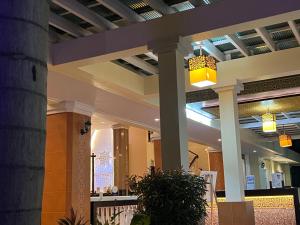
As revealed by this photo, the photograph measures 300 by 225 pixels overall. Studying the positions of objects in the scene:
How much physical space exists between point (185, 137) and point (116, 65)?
2471 millimetres

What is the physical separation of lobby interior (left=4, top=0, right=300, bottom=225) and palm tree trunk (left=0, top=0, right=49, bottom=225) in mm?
3463

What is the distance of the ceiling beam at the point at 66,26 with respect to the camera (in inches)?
192

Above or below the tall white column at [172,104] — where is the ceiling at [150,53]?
above

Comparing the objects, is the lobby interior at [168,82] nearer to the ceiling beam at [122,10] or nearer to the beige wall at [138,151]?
the ceiling beam at [122,10]

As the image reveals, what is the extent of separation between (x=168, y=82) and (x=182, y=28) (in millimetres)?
623

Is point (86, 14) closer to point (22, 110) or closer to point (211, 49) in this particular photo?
point (211, 49)

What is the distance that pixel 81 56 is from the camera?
517 cm

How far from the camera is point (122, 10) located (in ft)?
15.5

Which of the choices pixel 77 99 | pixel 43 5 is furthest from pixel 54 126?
pixel 43 5

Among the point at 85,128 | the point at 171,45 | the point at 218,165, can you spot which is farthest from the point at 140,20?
the point at 218,165

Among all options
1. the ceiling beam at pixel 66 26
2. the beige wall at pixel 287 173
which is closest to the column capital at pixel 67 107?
the ceiling beam at pixel 66 26

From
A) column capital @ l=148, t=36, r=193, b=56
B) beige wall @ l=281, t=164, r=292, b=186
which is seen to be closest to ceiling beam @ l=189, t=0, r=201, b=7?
column capital @ l=148, t=36, r=193, b=56

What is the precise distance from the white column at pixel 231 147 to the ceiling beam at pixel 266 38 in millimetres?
1030

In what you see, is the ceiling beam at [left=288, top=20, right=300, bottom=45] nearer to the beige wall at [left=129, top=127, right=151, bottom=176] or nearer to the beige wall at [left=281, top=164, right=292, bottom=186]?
the beige wall at [left=129, top=127, right=151, bottom=176]
